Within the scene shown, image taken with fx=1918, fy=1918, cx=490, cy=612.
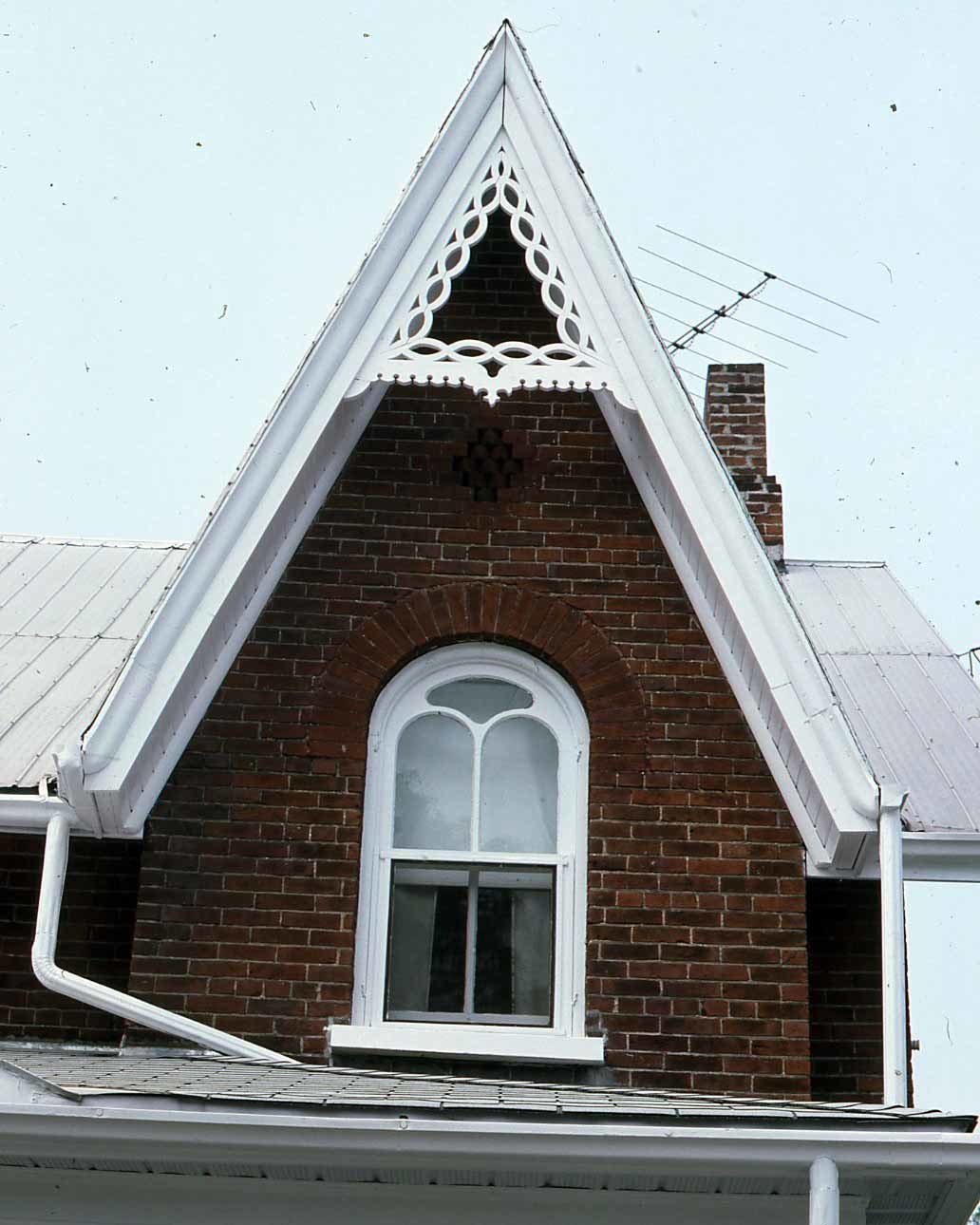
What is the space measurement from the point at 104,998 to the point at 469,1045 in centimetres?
159

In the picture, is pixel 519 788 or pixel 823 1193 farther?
pixel 519 788

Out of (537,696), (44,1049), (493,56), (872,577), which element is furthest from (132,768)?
(872,577)

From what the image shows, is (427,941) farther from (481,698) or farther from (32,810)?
(32,810)

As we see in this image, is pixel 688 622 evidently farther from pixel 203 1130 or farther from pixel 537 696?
pixel 203 1130

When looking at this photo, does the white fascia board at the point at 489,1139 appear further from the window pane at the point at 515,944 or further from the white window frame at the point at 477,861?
the window pane at the point at 515,944

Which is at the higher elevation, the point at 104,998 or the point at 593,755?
the point at 593,755

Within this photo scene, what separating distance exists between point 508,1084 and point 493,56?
5.11 metres

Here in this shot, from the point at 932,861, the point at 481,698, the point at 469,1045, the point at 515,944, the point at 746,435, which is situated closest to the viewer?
the point at 469,1045

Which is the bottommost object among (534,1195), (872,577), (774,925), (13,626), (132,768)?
(534,1195)

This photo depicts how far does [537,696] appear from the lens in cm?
929

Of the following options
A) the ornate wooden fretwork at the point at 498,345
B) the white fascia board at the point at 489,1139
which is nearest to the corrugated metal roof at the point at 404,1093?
the white fascia board at the point at 489,1139

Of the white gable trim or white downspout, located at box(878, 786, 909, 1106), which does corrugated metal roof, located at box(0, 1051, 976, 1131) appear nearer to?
white downspout, located at box(878, 786, 909, 1106)

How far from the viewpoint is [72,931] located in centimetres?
902

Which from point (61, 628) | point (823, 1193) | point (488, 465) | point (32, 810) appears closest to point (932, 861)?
point (823, 1193)
